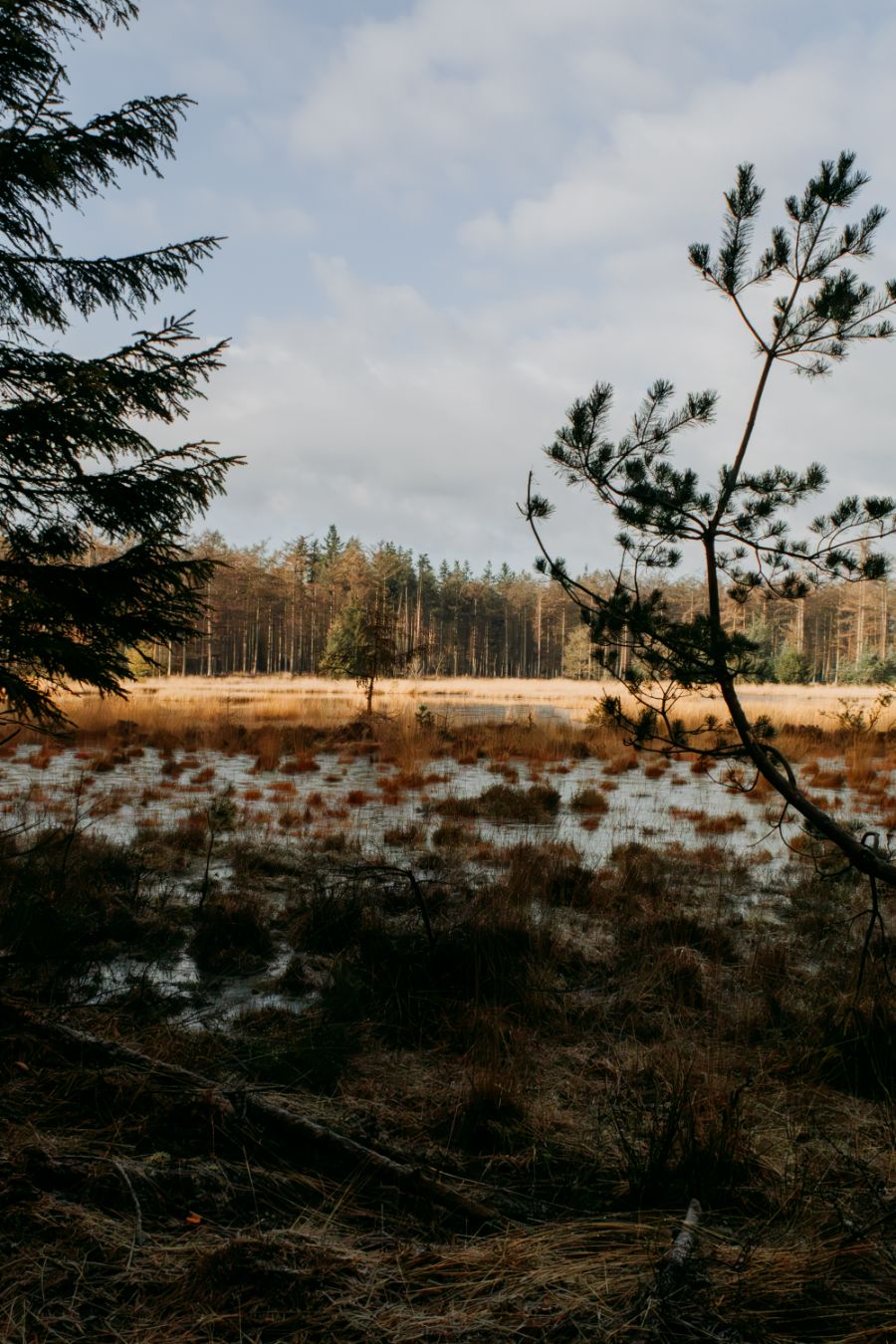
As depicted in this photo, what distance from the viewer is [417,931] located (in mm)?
4031

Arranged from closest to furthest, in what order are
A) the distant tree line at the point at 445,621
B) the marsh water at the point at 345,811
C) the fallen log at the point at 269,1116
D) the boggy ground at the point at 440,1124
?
the boggy ground at the point at 440,1124
the fallen log at the point at 269,1116
the marsh water at the point at 345,811
the distant tree line at the point at 445,621

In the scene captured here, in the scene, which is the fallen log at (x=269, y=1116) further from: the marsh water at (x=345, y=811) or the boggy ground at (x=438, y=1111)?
the marsh water at (x=345, y=811)

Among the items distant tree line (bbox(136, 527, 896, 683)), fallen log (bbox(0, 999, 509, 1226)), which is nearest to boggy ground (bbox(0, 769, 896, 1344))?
fallen log (bbox(0, 999, 509, 1226))

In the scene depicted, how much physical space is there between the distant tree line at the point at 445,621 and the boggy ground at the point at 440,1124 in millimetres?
37364

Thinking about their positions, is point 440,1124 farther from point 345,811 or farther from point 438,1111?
point 345,811

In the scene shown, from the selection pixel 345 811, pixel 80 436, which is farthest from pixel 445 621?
pixel 80 436

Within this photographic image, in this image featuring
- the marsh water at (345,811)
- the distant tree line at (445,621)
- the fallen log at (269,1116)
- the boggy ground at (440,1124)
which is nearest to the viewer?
the boggy ground at (440,1124)

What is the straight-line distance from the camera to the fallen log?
2.03 metres

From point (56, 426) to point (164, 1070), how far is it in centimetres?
249

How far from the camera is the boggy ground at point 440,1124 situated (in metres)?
1.63

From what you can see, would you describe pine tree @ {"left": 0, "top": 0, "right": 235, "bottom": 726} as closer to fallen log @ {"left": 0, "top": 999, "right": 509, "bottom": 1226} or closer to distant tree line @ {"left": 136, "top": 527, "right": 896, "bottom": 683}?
fallen log @ {"left": 0, "top": 999, "right": 509, "bottom": 1226}

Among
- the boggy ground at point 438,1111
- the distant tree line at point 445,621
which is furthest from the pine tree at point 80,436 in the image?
the distant tree line at point 445,621

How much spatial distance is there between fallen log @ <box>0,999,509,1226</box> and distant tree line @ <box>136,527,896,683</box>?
38385 mm

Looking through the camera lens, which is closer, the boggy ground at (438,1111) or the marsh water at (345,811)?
the boggy ground at (438,1111)
